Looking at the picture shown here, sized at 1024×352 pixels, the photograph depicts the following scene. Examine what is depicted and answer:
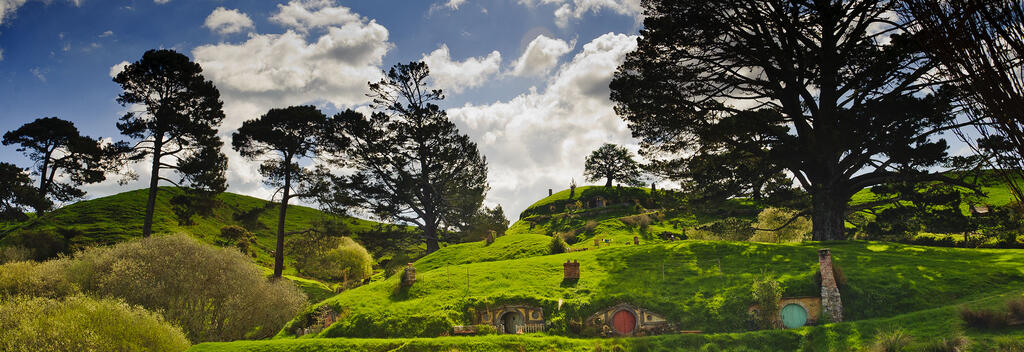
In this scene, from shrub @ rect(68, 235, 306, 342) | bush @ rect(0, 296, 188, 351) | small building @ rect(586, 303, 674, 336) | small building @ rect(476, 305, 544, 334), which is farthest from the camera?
shrub @ rect(68, 235, 306, 342)

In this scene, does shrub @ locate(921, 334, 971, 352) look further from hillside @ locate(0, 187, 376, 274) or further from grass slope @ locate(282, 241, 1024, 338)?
hillside @ locate(0, 187, 376, 274)

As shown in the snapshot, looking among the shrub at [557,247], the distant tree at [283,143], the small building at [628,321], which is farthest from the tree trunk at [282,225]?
the small building at [628,321]

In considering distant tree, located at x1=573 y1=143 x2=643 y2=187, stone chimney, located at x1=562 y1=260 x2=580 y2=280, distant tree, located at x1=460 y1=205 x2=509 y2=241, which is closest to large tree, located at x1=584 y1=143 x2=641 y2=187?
distant tree, located at x1=573 y1=143 x2=643 y2=187

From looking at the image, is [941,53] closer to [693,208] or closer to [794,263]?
[794,263]

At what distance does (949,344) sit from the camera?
19.6 metres

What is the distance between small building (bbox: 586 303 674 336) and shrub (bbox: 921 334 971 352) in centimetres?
1028

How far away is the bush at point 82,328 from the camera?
21719mm

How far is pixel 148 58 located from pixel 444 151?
29.0 m

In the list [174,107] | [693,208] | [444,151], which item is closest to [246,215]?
[174,107]

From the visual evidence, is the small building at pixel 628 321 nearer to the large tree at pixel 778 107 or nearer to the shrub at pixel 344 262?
the large tree at pixel 778 107

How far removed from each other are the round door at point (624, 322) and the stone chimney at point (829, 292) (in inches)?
362

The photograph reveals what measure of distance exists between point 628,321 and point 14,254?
51699 millimetres

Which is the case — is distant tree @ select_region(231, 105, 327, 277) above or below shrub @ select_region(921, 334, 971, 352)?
above

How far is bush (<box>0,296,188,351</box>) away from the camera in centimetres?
2172
